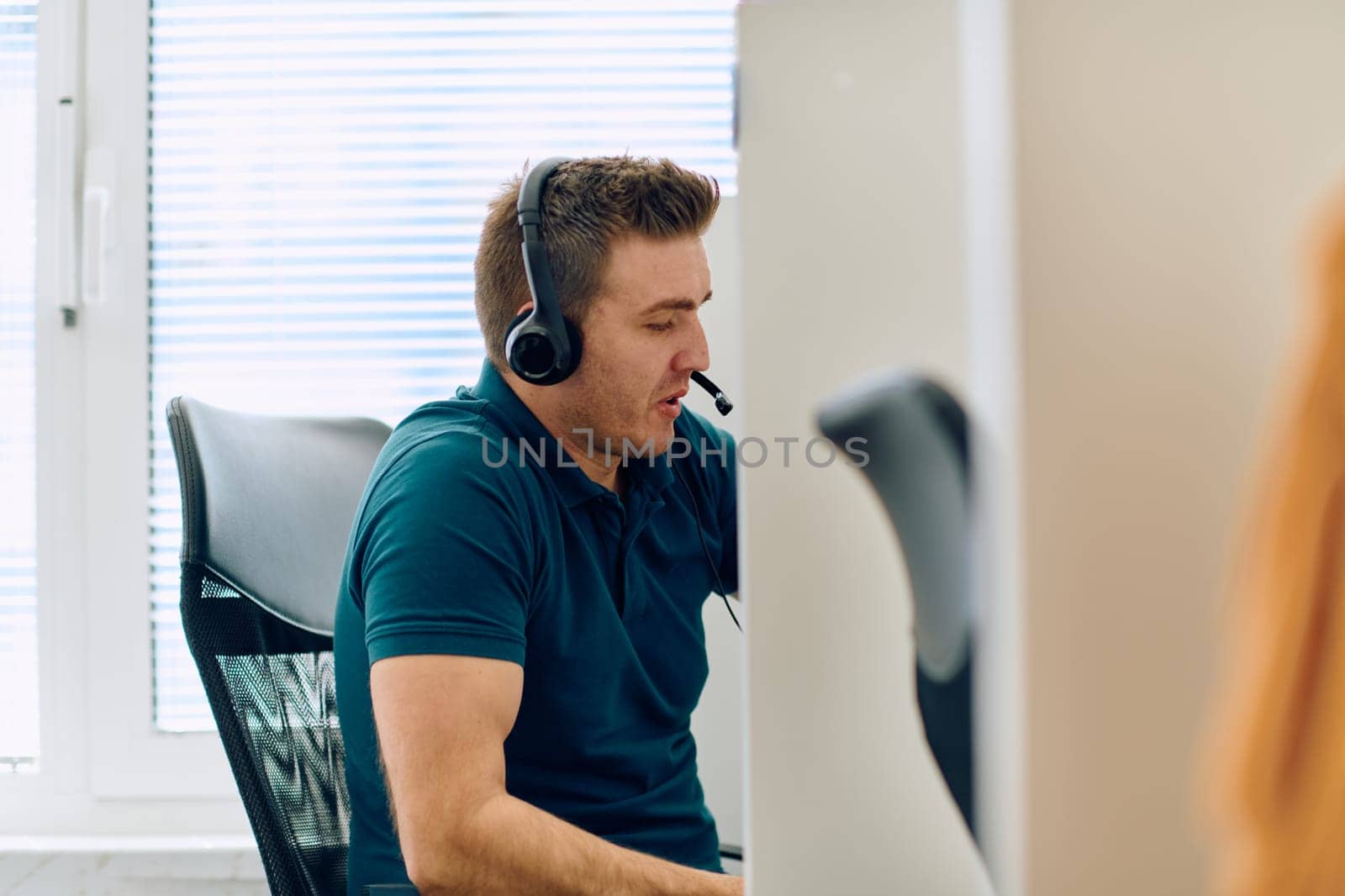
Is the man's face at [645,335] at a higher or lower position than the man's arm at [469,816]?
higher

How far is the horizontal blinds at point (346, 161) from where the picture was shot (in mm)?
1563

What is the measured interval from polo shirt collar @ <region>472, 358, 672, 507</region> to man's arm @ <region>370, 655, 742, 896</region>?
225 millimetres

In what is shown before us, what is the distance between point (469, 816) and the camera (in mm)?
743

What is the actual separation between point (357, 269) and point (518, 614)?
950mm

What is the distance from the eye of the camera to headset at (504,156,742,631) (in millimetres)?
873

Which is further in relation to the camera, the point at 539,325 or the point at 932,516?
the point at 539,325

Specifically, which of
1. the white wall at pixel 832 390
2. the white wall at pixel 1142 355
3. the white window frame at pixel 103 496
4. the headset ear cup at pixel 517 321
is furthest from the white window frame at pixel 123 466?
the white wall at pixel 1142 355

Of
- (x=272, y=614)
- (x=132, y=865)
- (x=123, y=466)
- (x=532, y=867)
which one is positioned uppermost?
(x=123, y=466)

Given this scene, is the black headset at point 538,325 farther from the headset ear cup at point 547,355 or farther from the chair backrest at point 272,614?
the chair backrest at point 272,614

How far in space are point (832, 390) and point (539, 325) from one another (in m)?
0.54

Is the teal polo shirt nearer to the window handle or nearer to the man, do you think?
the man

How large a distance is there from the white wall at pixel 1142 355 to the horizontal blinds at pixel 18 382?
1700mm

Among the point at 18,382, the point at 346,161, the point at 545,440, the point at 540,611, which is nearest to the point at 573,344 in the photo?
the point at 545,440

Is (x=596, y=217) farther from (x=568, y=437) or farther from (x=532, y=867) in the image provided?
(x=532, y=867)
